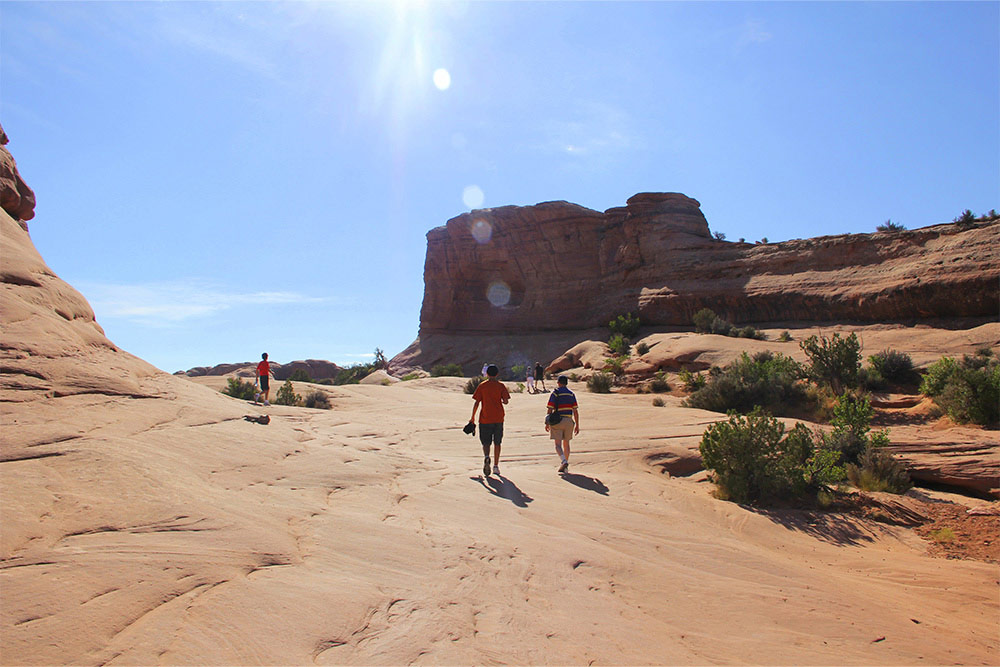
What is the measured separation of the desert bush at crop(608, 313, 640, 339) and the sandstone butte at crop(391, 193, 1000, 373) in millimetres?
936

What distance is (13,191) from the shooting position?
10.3 metres

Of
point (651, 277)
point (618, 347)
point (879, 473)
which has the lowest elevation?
point (879, 473)

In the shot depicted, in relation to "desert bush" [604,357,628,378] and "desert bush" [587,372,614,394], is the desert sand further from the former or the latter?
"desert bush" [604,357,628,378]

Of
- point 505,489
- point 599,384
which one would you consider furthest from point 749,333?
point 505,489

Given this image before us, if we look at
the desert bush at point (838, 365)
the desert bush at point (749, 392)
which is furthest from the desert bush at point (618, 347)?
the desert bush at point (749, 392)

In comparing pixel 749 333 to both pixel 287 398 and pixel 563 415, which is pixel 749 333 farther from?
pixel 287 398

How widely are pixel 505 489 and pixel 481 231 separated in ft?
133

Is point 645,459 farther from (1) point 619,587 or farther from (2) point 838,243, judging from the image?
(2) point 838,243

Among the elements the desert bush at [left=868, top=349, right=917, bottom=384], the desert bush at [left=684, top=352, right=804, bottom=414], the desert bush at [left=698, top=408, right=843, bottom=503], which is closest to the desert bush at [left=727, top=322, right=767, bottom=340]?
the desert bush at [left=868, top=349, right=917, bottom=384]

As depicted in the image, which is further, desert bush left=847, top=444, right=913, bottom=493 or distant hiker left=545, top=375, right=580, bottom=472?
distant hiker left=545, top=375, right=580, bottom=472

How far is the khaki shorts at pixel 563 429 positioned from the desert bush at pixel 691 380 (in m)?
10.3

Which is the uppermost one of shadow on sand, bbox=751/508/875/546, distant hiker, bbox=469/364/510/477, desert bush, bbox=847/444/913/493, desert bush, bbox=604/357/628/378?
desert bush, bbox=604/357/628/378

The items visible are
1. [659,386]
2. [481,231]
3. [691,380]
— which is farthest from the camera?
[481,231]

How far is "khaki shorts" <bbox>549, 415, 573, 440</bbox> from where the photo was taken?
9.28 m
